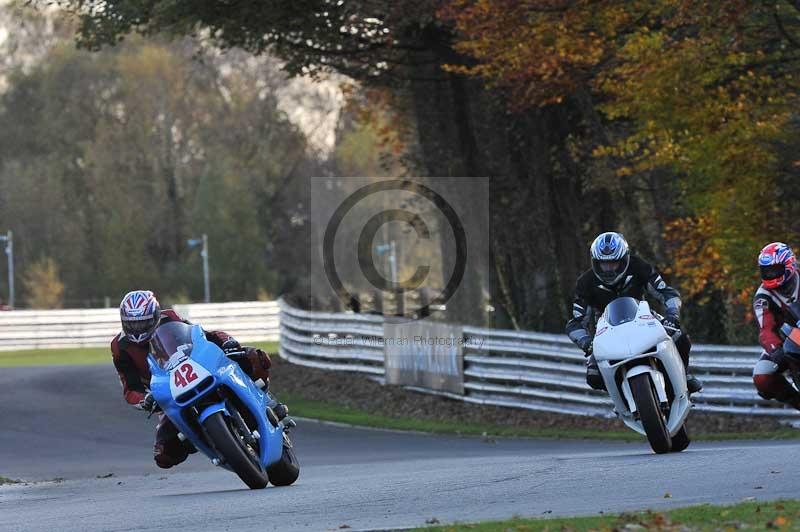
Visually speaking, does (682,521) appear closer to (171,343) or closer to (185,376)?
(185,376)

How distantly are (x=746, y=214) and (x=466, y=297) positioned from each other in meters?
11.8

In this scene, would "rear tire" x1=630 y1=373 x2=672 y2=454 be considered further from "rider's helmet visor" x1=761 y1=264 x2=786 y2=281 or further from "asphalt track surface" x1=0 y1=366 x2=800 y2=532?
"rider's helmet visor" x1=761 y1=264 x2=786 y2=281

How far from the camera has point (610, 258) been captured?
12.1 meters

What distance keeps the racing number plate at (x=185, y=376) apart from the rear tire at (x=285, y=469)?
1.10 m

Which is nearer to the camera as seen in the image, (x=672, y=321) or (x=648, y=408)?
(x=648, y=408)

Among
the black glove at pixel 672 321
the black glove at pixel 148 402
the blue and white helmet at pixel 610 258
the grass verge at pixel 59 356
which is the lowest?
the grass verge at pixel 59 356

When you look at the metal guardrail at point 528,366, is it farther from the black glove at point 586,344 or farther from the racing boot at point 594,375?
the racing boot at point 594,375

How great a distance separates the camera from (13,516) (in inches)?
399

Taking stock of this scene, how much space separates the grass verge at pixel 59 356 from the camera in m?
37.0

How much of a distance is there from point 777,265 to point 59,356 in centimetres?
3036

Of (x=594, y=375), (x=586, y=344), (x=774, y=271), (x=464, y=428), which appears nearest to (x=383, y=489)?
(x=594, y=375)

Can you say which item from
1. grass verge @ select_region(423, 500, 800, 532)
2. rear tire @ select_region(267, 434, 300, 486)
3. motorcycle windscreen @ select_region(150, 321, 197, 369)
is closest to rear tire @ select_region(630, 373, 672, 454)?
rear tire @ select_region(267, 434, 300, 486)

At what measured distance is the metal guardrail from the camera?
1950 cm

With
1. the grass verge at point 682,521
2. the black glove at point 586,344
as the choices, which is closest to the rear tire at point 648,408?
the black glove at point 586,344
